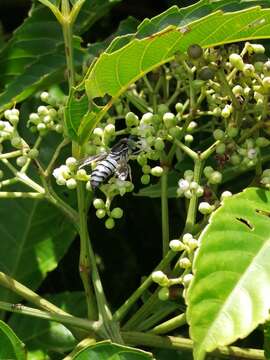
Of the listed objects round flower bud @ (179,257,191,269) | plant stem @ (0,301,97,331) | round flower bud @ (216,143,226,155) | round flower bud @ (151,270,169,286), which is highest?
round flower bud @ (216,143,226,155)

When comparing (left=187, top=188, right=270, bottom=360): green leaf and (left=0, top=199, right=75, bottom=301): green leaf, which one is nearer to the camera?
(left=187, top=188, right=270, bottom=360): green leaf

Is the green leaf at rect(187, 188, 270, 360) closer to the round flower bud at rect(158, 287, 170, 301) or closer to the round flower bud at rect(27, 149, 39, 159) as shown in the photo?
the round flower bud at rect(158, 287, 170, 301)

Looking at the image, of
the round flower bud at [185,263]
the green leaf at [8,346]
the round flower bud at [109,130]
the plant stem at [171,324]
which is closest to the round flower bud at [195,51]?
the round flower bud at [109,130]

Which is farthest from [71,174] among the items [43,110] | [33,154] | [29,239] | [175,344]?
[29,239]

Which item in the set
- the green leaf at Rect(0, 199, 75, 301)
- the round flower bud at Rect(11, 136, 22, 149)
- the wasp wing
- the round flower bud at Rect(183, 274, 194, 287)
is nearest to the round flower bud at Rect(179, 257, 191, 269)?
the round flower bud at Rect(183, 274, 194, 287)

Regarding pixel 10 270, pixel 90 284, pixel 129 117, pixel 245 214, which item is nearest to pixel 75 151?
pixel 129 117

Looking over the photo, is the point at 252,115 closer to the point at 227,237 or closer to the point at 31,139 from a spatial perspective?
the point at 227,237
